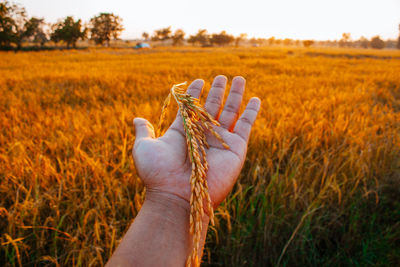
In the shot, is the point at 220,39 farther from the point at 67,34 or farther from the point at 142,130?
the point at 142,130

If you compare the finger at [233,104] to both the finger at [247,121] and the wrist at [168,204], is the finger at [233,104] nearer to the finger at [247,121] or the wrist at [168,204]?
the finger at [247,121]

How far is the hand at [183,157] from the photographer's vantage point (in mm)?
1039

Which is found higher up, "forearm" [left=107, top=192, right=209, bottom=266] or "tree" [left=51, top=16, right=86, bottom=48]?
"tree" [left=51, top=16, right=86, bottom=48]

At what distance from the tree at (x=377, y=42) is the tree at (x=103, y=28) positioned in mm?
86388

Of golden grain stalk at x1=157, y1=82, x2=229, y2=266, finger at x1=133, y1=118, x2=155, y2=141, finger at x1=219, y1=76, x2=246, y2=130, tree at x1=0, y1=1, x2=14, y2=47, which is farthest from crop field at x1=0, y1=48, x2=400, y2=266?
tree at x1=0, y1=1, x2=14, y2=47

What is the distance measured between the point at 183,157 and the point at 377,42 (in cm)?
10159

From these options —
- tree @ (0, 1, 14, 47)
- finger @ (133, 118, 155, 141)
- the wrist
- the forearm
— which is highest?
tree @ (0, 1, 14, 47)

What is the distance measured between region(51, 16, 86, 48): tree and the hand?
48962 millimetres

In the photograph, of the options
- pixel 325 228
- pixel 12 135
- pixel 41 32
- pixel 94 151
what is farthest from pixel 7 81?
pixel 41 32

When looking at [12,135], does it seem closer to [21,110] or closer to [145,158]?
[21,110]

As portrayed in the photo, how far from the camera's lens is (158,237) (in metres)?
0.79

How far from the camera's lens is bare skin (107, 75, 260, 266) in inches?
29.8

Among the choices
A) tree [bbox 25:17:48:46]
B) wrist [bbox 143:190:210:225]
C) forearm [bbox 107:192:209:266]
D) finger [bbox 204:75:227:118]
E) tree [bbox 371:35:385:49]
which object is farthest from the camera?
tree [bbox 371:35:385:49]

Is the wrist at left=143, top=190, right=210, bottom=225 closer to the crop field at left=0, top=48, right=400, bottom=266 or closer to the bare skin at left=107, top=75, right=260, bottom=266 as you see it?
the bare skin at left=107, top=75, right=260, bottom=266
